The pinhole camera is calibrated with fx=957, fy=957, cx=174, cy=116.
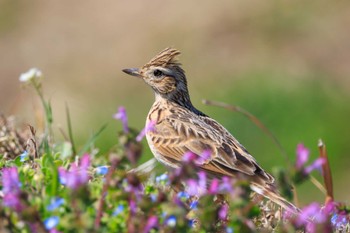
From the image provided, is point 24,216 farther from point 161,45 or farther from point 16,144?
point 161,45

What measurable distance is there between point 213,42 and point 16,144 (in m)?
11.3

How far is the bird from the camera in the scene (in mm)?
7082

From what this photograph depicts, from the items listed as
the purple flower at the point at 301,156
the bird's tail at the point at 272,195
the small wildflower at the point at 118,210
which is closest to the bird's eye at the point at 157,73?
the bird's tail at the point at 272,195

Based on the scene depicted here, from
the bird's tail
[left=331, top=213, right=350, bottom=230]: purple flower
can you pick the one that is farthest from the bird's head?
[left=331, top=213, right=350, bottom=230]: purple flower

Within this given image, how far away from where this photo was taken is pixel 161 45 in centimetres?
1772

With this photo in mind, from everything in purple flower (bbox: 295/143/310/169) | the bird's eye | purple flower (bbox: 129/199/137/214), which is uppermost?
the bird's eye

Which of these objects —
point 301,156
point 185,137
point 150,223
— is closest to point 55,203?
point 150,223

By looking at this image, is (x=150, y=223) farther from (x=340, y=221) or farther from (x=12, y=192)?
(x=340, y=221)

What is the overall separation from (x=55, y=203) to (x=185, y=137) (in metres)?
3.54

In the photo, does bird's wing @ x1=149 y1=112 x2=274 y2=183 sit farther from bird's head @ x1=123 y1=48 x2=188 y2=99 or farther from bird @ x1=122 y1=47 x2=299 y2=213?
bird's head @ x1=123 y1=48 x2=188 y2=99

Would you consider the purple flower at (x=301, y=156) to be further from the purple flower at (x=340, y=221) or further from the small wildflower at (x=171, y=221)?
the purple flower at (x=340, y=221)

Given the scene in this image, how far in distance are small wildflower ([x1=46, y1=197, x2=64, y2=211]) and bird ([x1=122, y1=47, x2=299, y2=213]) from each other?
189cm

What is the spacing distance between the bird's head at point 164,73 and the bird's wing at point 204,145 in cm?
52

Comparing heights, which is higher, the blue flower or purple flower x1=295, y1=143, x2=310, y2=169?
purple flower x1=295, y1=143, x2=310, y2=169
